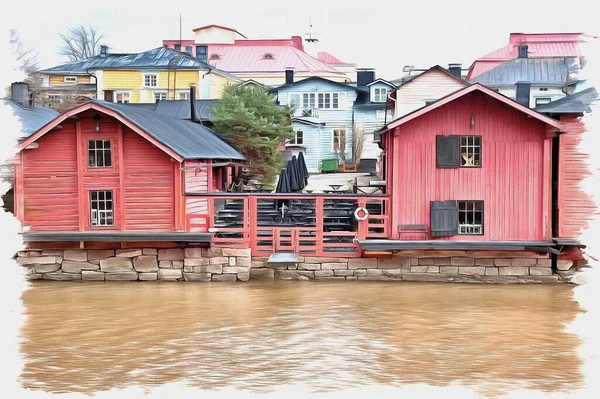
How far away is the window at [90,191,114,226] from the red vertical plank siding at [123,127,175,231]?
56cm

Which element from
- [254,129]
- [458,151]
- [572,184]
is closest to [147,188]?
[458,151]

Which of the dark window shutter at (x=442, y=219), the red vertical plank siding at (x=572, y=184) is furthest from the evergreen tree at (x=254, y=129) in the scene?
the red vertical plank siding at (x=572, y=184)

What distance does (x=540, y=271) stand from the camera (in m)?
22.0

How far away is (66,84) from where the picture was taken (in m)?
58.2

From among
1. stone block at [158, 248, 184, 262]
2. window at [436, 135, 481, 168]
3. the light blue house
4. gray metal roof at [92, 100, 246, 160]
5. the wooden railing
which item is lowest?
stone block at [158, 248, 184, 262]

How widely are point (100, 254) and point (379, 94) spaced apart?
35.1m

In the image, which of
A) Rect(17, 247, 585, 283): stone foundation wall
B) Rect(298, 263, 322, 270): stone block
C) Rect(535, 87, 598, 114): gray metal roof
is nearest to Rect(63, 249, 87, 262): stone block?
Rect(17, 247, 585, 283): stone foundation wall

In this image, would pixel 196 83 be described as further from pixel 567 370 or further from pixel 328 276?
pixel 567 370

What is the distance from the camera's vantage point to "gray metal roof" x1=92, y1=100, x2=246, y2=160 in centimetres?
2174

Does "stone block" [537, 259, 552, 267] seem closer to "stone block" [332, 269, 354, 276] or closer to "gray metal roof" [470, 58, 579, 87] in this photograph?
"stone block" [332, 269, 354, 276]

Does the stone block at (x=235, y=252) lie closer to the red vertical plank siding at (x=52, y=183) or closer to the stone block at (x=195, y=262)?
the stone block at (x=195, y=262)

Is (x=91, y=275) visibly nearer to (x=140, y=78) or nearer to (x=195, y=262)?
(x=195, y=262)

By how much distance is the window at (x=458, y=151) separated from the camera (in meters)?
21.9

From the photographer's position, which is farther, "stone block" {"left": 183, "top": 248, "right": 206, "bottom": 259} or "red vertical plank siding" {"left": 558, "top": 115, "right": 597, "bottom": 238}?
"stone block" {"left": 183, "top": 248, "right": 206, "bottom": 259}
